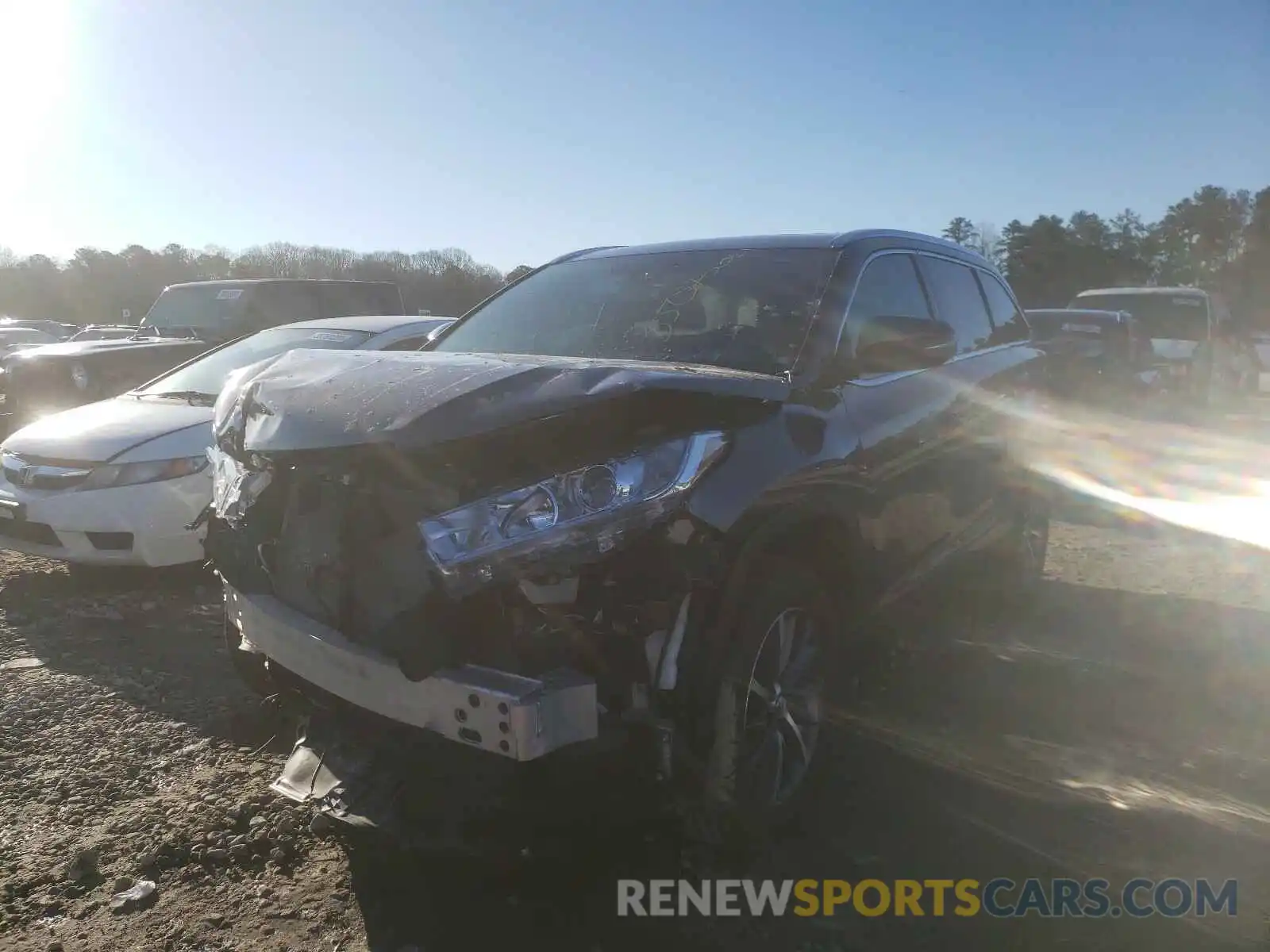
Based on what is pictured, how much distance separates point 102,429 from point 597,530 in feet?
14.7

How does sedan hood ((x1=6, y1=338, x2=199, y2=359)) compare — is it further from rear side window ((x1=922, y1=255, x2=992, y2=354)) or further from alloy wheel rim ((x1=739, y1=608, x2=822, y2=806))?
alloy wheel rim ((x1=739, y1=608, x2=822, y2=806))

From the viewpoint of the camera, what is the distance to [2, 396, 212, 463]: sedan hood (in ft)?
17.0

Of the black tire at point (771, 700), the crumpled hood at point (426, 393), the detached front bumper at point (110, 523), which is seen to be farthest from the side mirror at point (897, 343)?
the detached front bumper at point (110, 523)

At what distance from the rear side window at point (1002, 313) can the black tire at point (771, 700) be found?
2.64 m

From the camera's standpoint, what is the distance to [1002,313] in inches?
203

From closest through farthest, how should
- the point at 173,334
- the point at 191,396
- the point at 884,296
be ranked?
the point at 884,296
the point at 191,396
the point at 173,334

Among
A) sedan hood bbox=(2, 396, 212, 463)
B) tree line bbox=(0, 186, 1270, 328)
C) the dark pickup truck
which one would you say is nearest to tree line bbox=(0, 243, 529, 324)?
tree line bbox=(0, 186, 1270, 328)

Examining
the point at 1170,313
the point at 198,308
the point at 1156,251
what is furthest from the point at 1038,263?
the point at 198,308

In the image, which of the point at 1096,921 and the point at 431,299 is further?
the point at 431,299

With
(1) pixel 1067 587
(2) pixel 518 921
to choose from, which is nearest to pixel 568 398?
(2) pixel 518 921

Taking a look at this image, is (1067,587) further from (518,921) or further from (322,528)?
(322,528)

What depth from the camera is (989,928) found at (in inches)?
99.9

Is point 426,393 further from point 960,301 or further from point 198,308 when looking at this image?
point 198,308

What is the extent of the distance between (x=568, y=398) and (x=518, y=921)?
142cm
